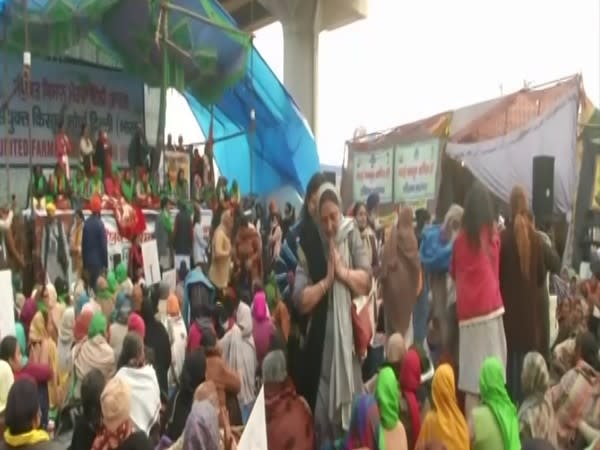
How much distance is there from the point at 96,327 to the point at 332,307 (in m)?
2.44

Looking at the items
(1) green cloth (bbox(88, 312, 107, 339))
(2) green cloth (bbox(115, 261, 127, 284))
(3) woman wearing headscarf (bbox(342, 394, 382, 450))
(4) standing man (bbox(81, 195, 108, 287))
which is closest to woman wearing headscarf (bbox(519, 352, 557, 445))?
(3) woman wearing headscarf (bbox(342, 394, 382, 450))

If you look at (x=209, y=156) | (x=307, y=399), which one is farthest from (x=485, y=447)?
(x=209, y=156)

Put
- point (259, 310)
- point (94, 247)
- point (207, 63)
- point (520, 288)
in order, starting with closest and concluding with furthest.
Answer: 1. point (520, 288)
2. point (259, 310)
3. point (94, 247)
4. point (207, 63)

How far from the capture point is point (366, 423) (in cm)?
424

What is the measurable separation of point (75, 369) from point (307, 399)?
2.18 metres

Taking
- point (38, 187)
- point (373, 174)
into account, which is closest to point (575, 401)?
point (373, 174)

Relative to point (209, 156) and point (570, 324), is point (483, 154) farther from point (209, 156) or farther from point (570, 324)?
point (209, 156)

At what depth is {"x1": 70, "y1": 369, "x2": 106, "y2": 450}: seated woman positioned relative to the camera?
14.7 ft

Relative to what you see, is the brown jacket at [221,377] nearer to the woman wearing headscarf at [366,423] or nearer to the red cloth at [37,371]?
the woman wearing headscarf at [366,423]

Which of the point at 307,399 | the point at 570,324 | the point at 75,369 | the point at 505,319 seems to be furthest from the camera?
the point at 570,324

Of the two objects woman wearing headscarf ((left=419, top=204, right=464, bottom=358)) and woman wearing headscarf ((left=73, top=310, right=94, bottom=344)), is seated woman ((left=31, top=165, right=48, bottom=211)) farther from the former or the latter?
woman wearing headscarf ((left=419, top=204, right=464, bottom=358))

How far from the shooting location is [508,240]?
542 centimetres

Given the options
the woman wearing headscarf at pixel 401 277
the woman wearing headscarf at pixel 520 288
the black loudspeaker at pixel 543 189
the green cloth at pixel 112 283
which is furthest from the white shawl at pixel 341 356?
the black loudspeaker at pixel 543 189

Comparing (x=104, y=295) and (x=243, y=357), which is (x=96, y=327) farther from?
(x=104, y=295)
